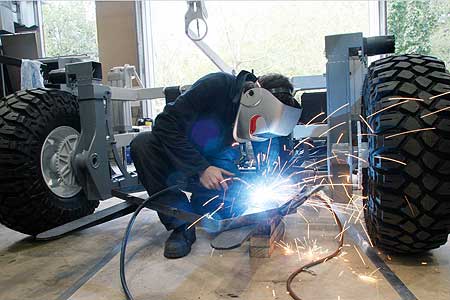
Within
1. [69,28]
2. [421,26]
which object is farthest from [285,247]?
[69,28]

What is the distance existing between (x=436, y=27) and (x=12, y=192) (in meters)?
5.09

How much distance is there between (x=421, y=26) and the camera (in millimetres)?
4945

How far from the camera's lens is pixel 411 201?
1.35 metres

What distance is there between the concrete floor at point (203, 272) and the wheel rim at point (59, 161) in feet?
1.03

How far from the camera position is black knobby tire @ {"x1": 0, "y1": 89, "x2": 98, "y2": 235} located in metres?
1.93

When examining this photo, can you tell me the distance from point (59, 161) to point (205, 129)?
2.79 ft

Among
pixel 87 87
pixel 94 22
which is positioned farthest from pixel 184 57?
pixel 87 87

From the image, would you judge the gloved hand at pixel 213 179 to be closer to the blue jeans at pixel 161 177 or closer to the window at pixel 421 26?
the blue jeans at pixel 161 177

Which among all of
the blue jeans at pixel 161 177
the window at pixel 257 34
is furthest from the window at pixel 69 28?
the blue jeans at pixel 161 177

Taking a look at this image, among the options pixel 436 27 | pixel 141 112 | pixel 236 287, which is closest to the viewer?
pixel 236 287

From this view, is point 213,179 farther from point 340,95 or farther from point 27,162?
point 27,162

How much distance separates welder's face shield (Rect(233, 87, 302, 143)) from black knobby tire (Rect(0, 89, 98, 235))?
105cm

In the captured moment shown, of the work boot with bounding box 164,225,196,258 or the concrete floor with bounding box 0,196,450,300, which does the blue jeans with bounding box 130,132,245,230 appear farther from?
the concrete floor with bounding box 0,196,450,300

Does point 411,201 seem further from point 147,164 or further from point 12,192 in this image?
point 12,192
